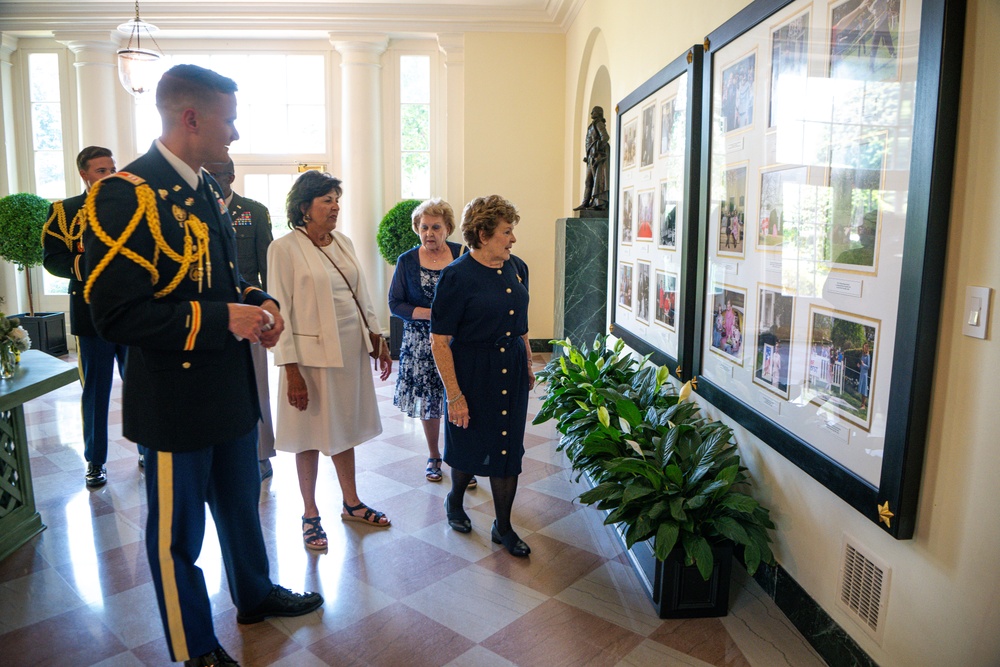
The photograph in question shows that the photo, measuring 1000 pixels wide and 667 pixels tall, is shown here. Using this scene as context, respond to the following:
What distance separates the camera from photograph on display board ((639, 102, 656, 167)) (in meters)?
3.97

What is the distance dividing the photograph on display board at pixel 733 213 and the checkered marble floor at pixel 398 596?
4.37 feet

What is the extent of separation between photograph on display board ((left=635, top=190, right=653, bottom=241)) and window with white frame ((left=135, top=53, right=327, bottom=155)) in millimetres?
5368

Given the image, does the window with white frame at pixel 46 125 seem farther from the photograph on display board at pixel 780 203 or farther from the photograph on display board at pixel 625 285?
the photograph on display board at pixel 780 203

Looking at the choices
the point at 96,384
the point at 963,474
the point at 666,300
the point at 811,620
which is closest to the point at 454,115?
the point at 666,300

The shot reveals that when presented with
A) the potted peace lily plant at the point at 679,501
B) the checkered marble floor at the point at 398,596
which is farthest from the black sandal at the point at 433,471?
the potted peace lily plant at the point at 679,501

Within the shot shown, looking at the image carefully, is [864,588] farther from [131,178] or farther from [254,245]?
[254,245]

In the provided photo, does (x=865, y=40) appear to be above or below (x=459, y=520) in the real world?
above

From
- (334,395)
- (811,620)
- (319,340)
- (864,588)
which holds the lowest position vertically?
(811,620)

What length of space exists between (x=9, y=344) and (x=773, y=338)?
322 cm

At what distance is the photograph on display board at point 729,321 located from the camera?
2771 millimetres

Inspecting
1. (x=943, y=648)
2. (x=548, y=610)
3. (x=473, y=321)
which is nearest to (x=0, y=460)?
(x=473, y=321)

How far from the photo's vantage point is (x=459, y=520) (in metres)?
3.29

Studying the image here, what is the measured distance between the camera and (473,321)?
286 cm

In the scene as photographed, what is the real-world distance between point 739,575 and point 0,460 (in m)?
3.20
